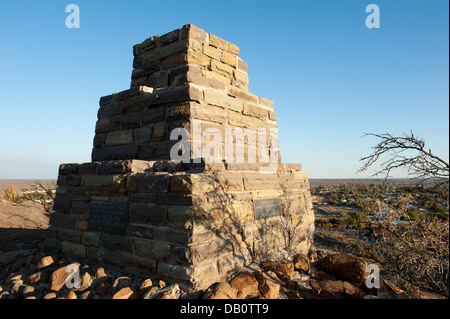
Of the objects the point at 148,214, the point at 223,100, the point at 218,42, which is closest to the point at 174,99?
the point at 223,100

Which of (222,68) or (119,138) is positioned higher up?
(222,68)

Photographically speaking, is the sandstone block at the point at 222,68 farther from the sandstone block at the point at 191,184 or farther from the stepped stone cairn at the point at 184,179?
the sandstone block at the point at 191,184

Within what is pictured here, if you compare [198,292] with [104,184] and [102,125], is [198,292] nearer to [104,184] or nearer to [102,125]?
[104,184]

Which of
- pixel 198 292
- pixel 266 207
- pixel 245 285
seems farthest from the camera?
pixel 266 207

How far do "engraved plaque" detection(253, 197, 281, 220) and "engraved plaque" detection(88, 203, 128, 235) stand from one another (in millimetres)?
1860

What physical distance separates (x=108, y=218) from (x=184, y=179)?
149 centimetres

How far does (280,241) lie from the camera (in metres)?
4.22

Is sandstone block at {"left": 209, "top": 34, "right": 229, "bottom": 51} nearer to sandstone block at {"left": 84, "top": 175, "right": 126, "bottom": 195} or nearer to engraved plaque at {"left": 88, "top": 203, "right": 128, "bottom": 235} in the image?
sandstone block at {"left": 84, "top": 175, "right": 126, "bottom": 195}

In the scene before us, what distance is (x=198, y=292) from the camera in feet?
9.25

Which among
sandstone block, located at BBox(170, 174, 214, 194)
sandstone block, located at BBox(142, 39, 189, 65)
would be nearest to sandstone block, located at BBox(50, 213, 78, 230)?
sandstone block, located at BBox(170, 174, 214, 194)

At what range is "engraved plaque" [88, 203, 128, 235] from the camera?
3492mm

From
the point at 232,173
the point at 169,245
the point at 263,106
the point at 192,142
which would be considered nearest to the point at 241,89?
the point at 263,106

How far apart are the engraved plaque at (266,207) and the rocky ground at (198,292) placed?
0.68 meters

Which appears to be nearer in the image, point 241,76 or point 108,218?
point 108,218
